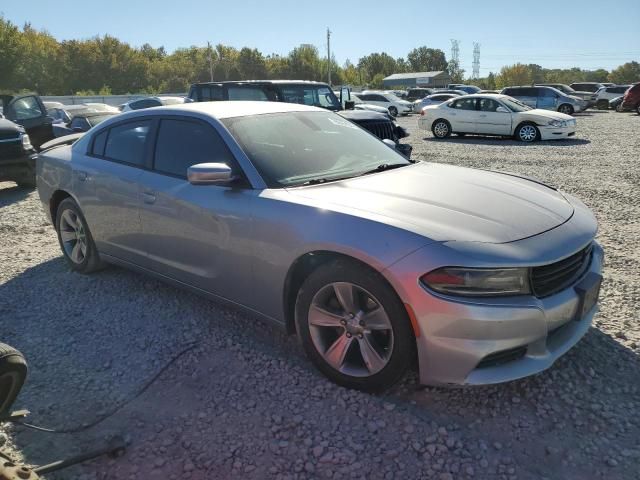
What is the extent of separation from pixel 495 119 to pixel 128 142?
14.4 m

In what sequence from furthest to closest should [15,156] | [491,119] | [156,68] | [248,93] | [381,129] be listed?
[156,68]
[491,119]
[248,93]
[381,129]
[15,156]

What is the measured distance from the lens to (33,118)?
11570 mm

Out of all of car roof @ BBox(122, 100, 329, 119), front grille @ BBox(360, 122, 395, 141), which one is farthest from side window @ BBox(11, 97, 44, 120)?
car roof @ BBox(122, 100, 329, 119)

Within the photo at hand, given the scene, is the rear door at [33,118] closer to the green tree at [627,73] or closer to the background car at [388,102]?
the background car at [388,102]

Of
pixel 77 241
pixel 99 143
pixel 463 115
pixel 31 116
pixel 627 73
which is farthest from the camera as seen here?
pixel 627 73

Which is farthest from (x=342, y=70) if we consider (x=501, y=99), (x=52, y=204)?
(x=52, y=204)

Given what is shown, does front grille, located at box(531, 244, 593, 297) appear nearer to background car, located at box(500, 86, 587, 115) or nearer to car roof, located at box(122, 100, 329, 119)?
car roof, located at box(122, 100, 329, 119)

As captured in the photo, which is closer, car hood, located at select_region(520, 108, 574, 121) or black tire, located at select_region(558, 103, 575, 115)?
car hood, located at select_region(520, 108, 574, 121)

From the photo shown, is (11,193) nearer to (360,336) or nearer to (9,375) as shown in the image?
(9,375)

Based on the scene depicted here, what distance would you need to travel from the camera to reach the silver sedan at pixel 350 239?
252 cm

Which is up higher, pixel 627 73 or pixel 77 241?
pixel 627 73

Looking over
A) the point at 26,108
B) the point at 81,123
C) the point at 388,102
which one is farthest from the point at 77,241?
the point at 388,102

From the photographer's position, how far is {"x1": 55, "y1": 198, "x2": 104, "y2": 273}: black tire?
4.75 metres

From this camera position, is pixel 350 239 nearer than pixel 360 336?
Yes
